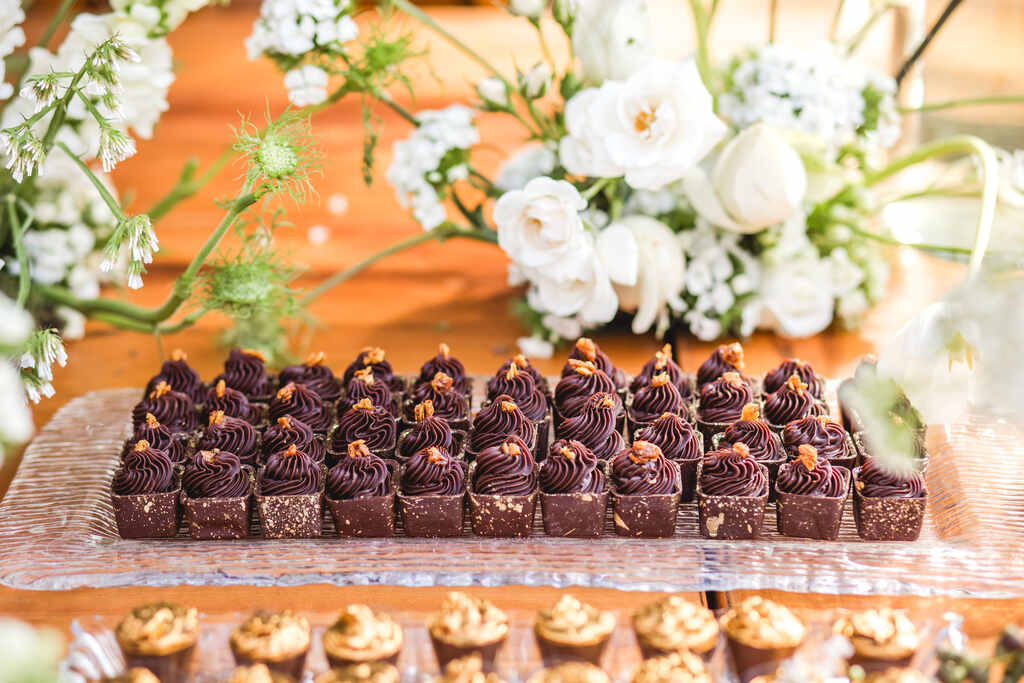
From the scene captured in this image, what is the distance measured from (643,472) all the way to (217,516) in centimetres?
59

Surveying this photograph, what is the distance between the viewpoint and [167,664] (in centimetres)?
114

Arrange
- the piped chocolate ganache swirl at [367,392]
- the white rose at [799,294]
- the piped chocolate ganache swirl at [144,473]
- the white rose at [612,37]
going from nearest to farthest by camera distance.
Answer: the piped chocolate ganache swirl at [144,473] → the piped chocolate ganache swirl at [367,392] → the white rose at [612,37] → the white rose at [799,294]

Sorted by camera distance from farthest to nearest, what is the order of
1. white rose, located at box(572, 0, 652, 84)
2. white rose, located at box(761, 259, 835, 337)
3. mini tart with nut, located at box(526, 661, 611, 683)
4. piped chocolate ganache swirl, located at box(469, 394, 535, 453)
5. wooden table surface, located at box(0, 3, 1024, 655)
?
white rose, located at box(761, 259, 835, 337)
white rose, located at box(572, 0, 652, 84)
piped chocolate ganache swirl, located at box(469, 394, 535, 453)
wooden table surface, located at box(0, 3, 1024, 655)
mini tart with nut, located at box(526, 661, 611, 683)

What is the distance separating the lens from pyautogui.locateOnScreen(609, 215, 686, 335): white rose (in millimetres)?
1793

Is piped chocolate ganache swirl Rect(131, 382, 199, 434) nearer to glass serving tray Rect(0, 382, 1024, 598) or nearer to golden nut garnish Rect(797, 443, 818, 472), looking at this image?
glass serving tray Rect(0, 382, 1024, 598)

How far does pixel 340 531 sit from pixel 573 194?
637mm

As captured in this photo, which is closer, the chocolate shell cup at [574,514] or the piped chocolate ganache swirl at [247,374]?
the chocolate shell cup at [574,514]

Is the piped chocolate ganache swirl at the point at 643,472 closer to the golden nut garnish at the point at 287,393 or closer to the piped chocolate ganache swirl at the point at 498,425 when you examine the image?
the piped chocolate ganache swirl at the point at 498,425

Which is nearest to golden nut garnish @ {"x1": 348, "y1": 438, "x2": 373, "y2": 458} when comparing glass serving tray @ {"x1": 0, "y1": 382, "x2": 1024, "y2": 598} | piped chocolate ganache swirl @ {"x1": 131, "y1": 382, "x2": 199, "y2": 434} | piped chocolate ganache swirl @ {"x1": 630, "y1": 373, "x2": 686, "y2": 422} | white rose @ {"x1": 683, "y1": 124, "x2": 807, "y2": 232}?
glass serving tray @ {"x1": 0, "y1": 382, "x2": 1024, "y2": 598}

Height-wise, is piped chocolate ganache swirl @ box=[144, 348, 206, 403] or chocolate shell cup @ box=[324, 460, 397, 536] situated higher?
piped chocolate ganache swirl @ box=[144, 348, 206, 403]

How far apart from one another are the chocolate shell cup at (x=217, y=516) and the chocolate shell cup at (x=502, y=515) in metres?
0.31

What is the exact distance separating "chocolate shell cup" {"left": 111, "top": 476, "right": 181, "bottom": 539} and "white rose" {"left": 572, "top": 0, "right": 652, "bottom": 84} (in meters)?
0.98

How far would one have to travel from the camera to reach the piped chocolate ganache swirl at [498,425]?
150 centimetres

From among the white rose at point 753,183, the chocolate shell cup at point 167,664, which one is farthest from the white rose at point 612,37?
the chocolate shell cup at point 167,664
